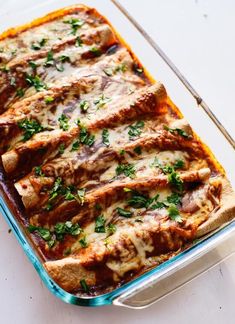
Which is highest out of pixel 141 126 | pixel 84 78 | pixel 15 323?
pixel 84 78

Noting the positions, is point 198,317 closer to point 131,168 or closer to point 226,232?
point 226,232

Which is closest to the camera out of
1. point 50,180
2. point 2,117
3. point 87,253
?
point 87,253

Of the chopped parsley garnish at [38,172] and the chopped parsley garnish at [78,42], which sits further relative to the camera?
the chopped parsley garnish at [78,42]

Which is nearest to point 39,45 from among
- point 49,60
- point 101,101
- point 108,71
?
point 49,60

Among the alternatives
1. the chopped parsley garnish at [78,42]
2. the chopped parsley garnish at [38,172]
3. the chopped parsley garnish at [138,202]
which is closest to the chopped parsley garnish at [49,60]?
the chopped parsley garnish at [78,42]

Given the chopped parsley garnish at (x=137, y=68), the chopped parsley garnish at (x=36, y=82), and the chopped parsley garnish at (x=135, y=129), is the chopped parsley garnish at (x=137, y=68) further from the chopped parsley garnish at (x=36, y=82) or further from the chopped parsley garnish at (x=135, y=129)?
the chopped parsley garnish at (x=36, y=82)

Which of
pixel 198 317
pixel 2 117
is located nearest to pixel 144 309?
pixel 198 317
